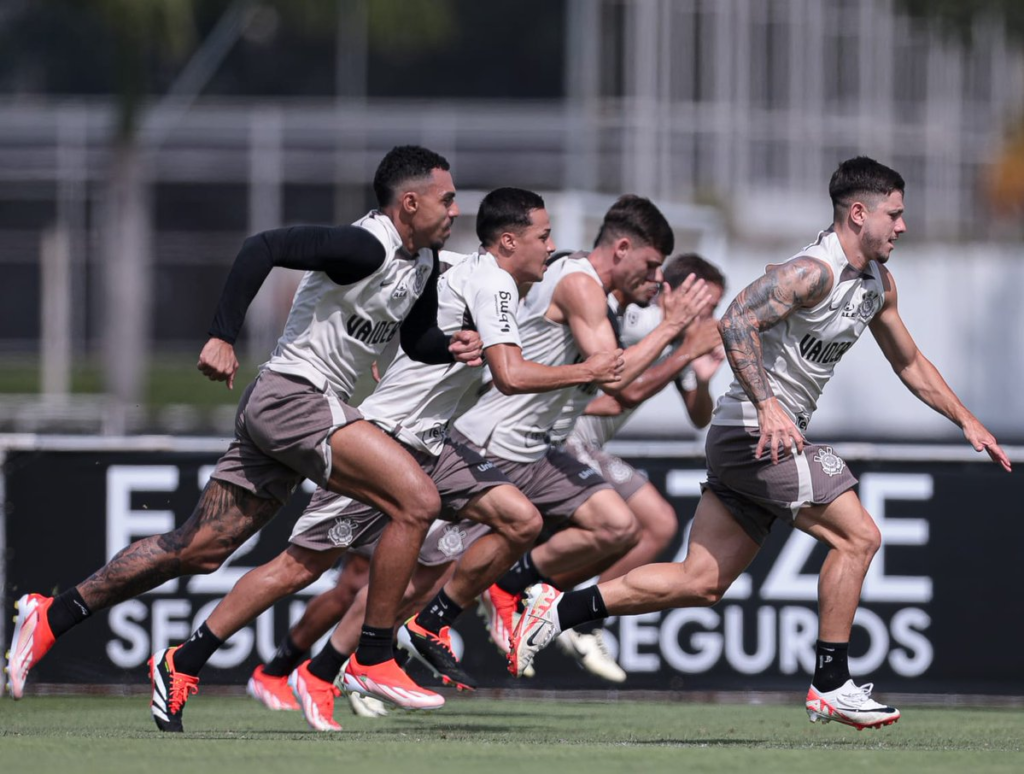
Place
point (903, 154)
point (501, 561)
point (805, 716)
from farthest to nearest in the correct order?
1. point (903, 154)
2. point (805, 716)
3. point (501, 561)

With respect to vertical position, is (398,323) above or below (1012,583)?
above

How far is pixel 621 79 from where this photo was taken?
28.1 metres

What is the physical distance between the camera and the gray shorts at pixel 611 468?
33.7 ft

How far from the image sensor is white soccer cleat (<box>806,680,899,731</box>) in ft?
24.7

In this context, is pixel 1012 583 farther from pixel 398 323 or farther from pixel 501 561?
pixel 398 323

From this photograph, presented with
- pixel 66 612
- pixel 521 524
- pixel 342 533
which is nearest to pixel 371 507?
pixel 342 533

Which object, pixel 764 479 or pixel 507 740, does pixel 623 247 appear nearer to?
pixel 764 479

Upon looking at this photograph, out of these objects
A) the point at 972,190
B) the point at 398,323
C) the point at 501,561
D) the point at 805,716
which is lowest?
the point at 805,716

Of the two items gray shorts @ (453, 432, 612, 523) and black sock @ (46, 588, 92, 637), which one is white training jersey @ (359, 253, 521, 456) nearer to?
gray shorts @ (453, 432, 612, 523)

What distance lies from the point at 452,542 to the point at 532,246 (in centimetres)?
155

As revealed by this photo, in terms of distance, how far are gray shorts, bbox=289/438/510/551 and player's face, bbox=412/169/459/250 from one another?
1.11 metres

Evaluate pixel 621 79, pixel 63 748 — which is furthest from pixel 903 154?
pixel 63 748

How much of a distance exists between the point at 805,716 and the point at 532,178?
102 feet

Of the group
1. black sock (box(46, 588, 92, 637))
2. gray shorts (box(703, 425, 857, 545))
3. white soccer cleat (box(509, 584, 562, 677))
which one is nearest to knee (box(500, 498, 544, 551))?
white soccer cleat (box(509, 584, 562, 677))
